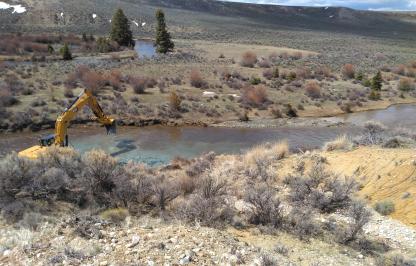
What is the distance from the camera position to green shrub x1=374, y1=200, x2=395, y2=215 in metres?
11.9

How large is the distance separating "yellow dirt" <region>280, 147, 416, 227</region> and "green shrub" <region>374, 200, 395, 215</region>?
0.43 ft

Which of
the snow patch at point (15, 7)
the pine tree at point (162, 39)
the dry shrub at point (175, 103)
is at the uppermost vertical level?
the snow patch at point (15, 7)

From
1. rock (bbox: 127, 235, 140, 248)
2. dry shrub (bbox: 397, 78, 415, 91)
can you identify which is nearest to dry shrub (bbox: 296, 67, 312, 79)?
dry shrub (bbox: 397, 78, 415, 91)

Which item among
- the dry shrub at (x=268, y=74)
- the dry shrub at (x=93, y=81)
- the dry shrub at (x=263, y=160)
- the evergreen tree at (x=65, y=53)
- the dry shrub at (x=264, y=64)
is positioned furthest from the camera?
the evergreen tree at (x=65, y=53)

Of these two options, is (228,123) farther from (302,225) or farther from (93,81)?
(302,225)

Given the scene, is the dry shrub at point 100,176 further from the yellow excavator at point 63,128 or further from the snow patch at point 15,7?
the snow patch at point 15,7

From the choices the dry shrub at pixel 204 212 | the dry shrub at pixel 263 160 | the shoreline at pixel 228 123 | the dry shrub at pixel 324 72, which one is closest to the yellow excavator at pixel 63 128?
the shoreline at pixel 228 123

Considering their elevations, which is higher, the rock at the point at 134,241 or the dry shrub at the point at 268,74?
the rock at the point at 134,241

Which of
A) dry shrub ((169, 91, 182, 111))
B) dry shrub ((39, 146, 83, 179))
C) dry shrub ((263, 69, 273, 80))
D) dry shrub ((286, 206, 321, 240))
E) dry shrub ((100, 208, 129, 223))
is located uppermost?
dry shrub ((39, 146, 83, 179))

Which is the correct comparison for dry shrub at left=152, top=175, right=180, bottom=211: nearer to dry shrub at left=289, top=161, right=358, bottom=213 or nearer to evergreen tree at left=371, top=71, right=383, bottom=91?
dry shrub at left=289, top=161, right=358, bottom=213

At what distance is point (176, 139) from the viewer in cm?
2503

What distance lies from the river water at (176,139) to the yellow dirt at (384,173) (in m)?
3.94

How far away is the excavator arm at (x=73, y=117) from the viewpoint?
59.9 ft

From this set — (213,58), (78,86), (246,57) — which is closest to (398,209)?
(78,86)
